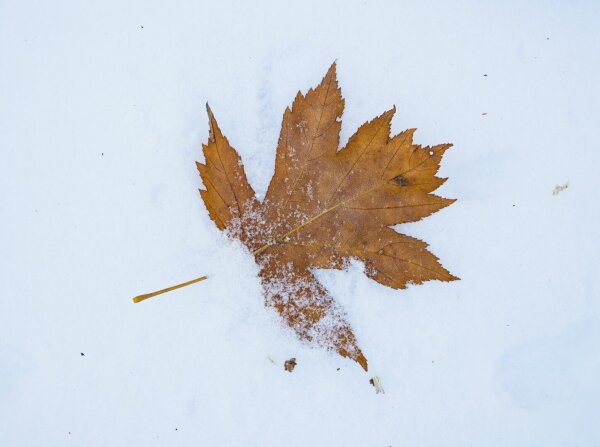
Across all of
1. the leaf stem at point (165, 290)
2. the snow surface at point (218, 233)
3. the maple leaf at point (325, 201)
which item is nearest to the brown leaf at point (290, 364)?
the snow surface at point (218, 233)

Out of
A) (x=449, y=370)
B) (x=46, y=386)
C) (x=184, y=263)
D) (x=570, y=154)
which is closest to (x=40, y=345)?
(x=46, y=386)

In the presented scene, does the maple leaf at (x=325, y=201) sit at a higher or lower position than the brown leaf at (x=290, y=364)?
higher

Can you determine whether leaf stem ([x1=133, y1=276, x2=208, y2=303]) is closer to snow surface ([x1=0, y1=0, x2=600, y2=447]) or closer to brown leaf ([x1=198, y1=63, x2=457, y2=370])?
snow surface ([x1=0, y1=0, x2=600, y2=447])

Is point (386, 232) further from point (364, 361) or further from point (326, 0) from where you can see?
point (326, 0)

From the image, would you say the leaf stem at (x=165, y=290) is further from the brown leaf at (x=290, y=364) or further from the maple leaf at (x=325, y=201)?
the brown leaf at (x=290, y=364)

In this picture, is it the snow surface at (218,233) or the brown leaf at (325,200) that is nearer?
the brown leaf at (325,200)

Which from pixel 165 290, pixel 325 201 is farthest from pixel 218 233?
pixel 325 201

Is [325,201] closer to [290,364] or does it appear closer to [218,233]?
[218,233]
